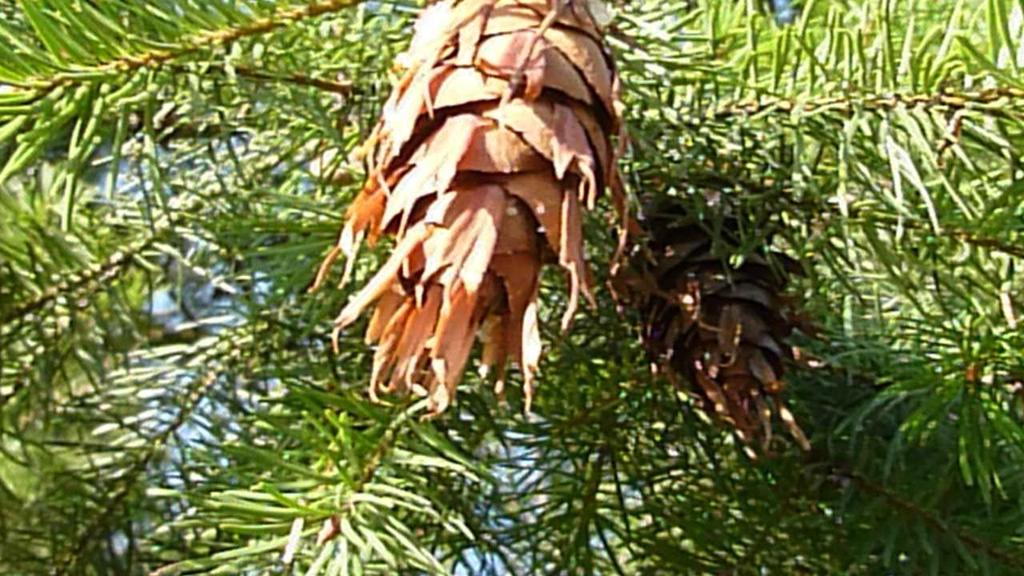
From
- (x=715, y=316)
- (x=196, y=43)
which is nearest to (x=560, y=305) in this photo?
(x=715, y=316)

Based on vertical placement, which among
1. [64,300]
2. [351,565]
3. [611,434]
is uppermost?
[64,300]

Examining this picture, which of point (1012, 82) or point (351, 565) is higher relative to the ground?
point (1012, 82)

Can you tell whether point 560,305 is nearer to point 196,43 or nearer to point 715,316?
point 715,316

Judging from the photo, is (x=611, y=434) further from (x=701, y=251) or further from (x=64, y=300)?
(x=64, y=300)

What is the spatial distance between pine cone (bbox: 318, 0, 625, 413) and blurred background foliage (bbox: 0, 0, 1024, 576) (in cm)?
7

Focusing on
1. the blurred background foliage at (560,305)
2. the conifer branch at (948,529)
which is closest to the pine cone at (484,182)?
the blurred background foliage at (560,305)

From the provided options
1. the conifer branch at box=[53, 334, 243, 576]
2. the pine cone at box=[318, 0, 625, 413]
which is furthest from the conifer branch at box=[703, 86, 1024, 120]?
the conifer branch at box=[53, 334, 243, 576]

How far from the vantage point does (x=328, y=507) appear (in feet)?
1.46

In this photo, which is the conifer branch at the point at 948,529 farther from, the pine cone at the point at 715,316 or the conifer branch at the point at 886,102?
the conifer branch at the point at 886,102

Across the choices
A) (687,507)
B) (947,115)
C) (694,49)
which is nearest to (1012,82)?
(947,115)

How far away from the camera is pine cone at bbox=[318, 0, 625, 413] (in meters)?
0.36

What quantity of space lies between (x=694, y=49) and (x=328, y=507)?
243mm

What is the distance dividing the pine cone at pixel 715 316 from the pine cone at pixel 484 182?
0.36ft

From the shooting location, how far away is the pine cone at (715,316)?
484mm
